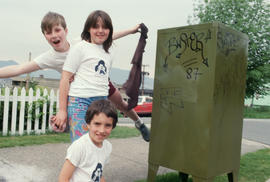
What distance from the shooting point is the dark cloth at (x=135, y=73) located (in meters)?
3.24

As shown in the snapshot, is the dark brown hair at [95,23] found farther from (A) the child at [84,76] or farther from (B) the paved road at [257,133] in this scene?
(B) the paved road at [257,133]

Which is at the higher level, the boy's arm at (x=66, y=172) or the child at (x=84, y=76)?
the child at (x=84, y=76)

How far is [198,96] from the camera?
9.64ft

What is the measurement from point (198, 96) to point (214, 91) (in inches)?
6.8

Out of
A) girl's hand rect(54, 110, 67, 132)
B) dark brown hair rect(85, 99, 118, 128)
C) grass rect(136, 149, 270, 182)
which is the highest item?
dark brown hair rect(85, 99, 118, 128)

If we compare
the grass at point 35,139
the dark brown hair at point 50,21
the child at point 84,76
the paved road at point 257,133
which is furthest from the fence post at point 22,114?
the paved road at point 257,133

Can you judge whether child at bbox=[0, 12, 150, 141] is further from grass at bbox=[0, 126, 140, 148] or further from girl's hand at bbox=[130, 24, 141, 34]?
grass at bbox=[0, 126, 140, 148]

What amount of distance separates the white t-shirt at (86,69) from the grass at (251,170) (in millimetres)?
1902

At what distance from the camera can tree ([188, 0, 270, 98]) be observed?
23.5 metres

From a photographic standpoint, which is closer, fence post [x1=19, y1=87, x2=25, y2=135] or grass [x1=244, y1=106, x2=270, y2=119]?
fence post [x1=19, y1=87, x2=25, y2=135]

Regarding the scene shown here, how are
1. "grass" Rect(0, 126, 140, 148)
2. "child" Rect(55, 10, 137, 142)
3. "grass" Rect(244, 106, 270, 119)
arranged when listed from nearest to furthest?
"child" Rect(55, 10, 137, 142), "grass" Rect(0, 126, 140, 148), "grass" Rect(244, 106, 270, 119)

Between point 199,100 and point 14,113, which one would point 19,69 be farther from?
point 14,113

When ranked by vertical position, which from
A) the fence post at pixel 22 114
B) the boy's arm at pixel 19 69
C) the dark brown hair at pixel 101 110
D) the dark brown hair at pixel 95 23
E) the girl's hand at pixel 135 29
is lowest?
the fence post at pixel 22 114

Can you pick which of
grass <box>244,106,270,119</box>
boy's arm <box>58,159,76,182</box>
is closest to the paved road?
boy's arm <box>58,159,76,182</box>
